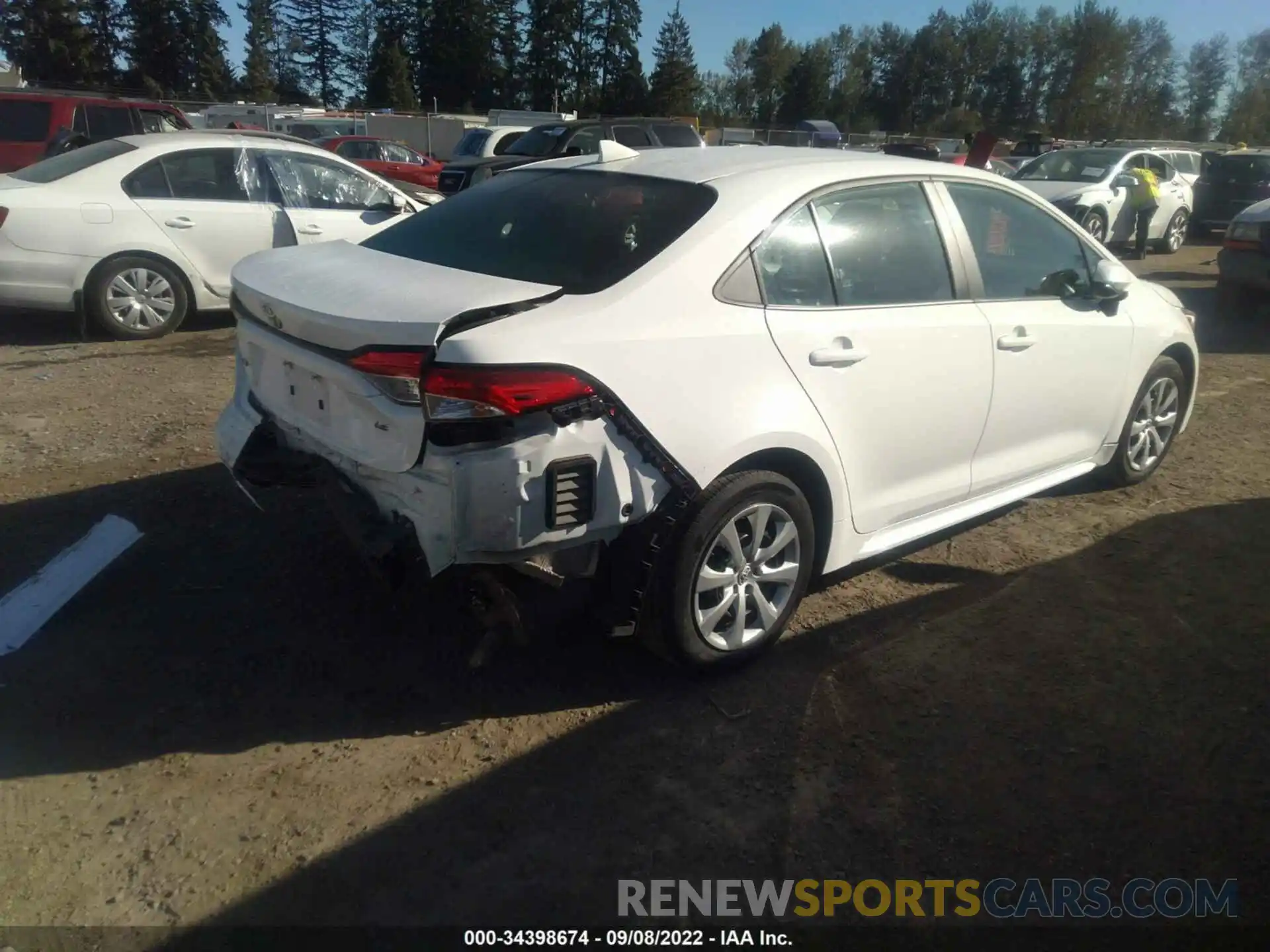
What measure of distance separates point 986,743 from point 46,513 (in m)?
4.00

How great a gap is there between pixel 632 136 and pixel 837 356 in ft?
42.6

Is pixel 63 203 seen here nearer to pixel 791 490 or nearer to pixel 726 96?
pixel 791 490

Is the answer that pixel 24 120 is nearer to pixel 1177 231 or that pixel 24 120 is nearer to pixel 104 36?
pixel 1177 231

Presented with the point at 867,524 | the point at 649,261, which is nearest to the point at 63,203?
the point at 649,261

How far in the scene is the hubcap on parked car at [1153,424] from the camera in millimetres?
5160

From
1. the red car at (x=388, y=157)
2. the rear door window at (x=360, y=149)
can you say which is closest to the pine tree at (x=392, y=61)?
the red car at (x=388, y=157)

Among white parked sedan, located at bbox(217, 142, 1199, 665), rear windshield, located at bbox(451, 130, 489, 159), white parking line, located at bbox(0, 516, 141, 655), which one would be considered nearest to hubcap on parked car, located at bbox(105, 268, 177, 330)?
white parking line, located at bbox(0, 516, 141, 655)

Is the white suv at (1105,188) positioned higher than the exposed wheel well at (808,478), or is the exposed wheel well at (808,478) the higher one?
the white suv at (1105,188)

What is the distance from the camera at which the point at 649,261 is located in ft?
10.3

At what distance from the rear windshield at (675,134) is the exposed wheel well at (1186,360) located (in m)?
11.4

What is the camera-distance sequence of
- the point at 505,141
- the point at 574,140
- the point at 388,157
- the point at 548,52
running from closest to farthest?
the point at 574,140, the point at 505,141, the point at 388,157, the point at 548,52

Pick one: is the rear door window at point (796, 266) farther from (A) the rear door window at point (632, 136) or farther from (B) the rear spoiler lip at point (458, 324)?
(A) the rear door window at point (632, 136)

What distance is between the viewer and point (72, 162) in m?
7.84

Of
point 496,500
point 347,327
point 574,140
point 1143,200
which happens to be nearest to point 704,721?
point 496,500
